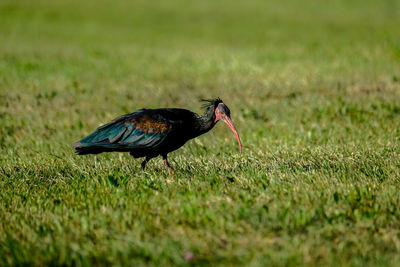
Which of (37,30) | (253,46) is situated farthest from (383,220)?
(37,30)

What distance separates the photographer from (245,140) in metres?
8.85

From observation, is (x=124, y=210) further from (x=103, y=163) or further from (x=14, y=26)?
(x=14, y=26)

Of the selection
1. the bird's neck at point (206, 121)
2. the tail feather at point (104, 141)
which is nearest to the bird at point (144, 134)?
the tail feather at point (104, 141)

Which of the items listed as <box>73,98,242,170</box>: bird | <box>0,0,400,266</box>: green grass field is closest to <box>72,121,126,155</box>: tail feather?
<box>73,98,242,170</box>: bird

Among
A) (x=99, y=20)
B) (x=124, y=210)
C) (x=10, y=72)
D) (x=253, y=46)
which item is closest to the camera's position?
(x=124, y=210)

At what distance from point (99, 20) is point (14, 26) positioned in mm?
5454

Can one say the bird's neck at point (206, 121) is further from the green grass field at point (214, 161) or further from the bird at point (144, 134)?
the green grass field at point (214, 161)

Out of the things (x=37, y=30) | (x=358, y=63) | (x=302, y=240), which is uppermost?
(x=37, y=30)

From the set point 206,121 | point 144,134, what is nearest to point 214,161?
point 206,121

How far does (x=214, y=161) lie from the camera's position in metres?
6.93

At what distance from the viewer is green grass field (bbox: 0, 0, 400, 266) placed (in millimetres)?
4098

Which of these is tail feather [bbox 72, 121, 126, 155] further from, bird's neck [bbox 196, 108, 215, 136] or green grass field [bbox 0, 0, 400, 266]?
bird's neck [bbox 196, 108, 215, 136]

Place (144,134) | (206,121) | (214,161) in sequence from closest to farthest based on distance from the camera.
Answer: (144,134) → (206,121) → (214,161)

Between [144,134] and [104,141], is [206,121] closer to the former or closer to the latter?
[144,134]
